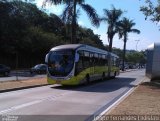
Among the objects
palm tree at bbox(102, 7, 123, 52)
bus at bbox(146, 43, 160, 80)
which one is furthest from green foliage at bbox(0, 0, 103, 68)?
bus at bbox(146, 43, 160, 80)

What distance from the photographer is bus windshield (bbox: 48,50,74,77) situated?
27.0m

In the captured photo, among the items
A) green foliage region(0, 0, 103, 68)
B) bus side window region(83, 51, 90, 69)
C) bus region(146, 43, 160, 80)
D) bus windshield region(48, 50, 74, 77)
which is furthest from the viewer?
green foliage region(0, 0, 103, 68)

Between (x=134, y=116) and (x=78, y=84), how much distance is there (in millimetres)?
16256

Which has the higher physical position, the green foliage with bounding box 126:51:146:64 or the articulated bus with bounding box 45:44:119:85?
the green foliage with bounding box 126:51:146:64

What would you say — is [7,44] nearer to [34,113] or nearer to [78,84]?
[78,84]

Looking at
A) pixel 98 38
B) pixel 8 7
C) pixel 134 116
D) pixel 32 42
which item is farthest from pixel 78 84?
pixel 98 38

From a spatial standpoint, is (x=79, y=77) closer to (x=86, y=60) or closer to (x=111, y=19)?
(x=86, y=60)

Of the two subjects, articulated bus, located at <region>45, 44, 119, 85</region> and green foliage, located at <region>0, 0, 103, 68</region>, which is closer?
articulated bus, located at <region>45, 44, 119, 85</region>

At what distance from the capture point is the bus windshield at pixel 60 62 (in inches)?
1061

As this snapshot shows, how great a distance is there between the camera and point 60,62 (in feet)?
89.6

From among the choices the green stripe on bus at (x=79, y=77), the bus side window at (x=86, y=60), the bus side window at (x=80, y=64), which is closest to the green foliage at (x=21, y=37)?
the green stripe on bus at (x=79, y=77)

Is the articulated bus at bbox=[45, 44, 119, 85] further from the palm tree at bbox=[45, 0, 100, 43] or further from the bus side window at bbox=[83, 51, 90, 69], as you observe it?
the palm tree at bbox=[45, 0, 100, 43]

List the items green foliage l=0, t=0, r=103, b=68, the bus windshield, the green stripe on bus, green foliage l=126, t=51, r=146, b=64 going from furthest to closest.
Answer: green foliage l=126, t=51, r=146, b=64, green foliage l=0, t=0, r=103, b=68, the bus windshield, the green stripe on bus

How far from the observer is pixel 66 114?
13594mm
